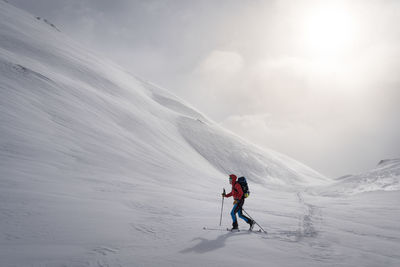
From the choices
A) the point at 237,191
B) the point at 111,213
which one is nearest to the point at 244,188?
the point at 237,191

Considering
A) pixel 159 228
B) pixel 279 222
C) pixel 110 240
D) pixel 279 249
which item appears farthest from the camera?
pixel 279 222

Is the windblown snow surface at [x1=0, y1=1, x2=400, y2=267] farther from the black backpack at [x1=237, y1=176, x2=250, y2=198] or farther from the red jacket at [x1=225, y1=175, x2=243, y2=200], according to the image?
the black backpack at [x1=237, y1=176, x2=250, y2=198]

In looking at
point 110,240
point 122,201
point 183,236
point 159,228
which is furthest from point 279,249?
point 122,201

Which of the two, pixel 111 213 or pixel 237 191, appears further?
pixel 237 191

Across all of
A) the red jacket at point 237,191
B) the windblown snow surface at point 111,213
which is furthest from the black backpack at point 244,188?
the windblown snow surface at point 111,213

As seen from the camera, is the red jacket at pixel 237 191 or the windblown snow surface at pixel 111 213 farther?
the red jacket at pixel 237 191

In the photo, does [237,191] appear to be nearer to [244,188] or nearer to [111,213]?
[244,188]

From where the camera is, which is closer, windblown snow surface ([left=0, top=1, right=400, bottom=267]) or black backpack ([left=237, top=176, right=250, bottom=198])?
windblown snow surface ([left=0, top=1, right=400, bottom=267])

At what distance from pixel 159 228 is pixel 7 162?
28.2ft

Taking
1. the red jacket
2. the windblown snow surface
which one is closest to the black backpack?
the red jacket

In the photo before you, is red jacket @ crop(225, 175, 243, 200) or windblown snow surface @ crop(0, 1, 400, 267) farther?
red jacket @ crop(225, 175, 243, 200)

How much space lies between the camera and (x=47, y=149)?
46.7 feet

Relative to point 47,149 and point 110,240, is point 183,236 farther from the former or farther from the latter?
point 47,149

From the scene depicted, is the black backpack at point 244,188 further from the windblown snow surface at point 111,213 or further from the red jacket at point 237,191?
the windblown snow surface at point 111,213
